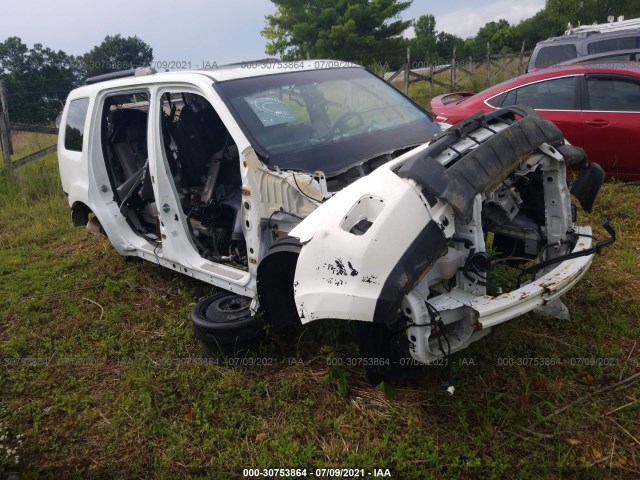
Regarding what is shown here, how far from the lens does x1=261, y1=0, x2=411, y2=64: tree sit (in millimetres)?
28297

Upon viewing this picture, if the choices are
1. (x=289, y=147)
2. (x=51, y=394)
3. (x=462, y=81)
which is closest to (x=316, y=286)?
(x=289, y=147)

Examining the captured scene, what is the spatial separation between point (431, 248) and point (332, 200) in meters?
0.60

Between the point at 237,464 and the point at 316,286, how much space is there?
1032 mm

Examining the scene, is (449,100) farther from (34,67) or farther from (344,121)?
(34,67)

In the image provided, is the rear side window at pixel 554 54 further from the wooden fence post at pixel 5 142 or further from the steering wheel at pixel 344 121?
the wooden fence post at pixel 5 142

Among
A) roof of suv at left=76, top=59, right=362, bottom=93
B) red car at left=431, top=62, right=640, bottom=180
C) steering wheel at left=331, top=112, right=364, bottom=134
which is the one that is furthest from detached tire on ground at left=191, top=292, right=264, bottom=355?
red car at left=431, top=62, right=640, bottom=180

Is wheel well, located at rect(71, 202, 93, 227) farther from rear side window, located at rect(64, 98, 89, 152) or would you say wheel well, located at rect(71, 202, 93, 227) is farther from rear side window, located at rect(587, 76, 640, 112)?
rear side window, located at rect(587, 76, 640, 112)

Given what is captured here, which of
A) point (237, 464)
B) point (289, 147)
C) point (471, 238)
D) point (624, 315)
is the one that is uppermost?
point (289, 147)

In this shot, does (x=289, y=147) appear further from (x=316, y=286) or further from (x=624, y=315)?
(x=624, y=315)

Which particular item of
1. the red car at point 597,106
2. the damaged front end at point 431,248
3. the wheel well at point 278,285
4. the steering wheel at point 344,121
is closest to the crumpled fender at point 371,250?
the damaged front end at point 431,248

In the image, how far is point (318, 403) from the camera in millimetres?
2988

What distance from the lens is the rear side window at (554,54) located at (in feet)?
33.0

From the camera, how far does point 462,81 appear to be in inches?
725

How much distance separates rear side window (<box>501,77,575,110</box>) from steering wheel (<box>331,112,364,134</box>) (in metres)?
3.04
